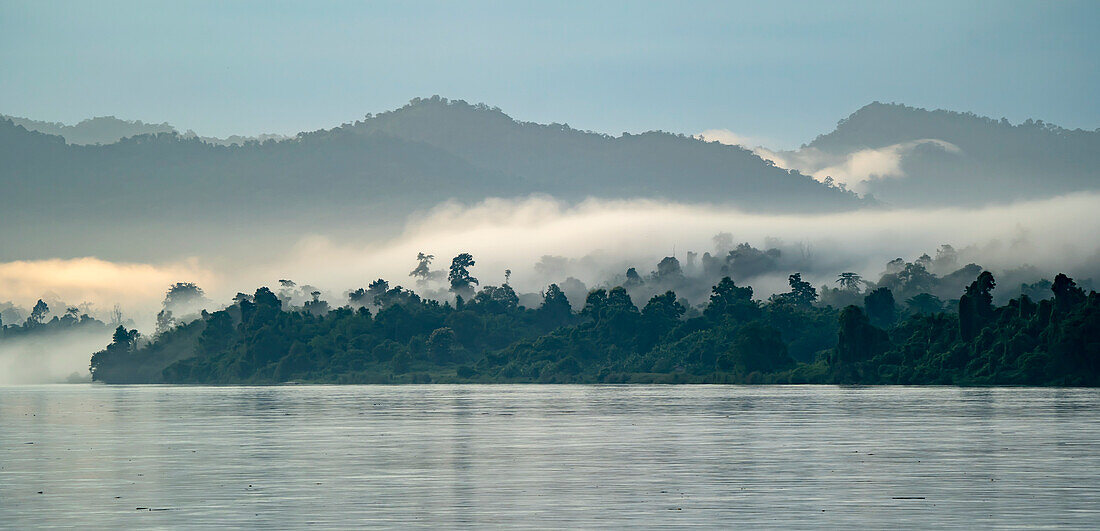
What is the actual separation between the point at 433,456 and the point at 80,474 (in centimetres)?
1750

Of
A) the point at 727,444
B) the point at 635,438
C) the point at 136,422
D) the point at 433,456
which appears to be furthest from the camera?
the point at 136,422

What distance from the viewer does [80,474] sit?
62188 mm

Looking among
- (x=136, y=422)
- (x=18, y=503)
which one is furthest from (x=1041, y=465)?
(x=136, y=422)

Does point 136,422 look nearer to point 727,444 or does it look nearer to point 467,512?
point 727,444

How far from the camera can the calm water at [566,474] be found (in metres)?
44.3

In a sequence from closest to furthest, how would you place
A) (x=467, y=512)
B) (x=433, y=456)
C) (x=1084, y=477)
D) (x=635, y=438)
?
(x=467, y=512) → (x=1084, y=477) → (x=433, y=456) → (x=635, y=438)

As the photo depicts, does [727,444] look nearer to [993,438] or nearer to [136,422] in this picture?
[993,438]

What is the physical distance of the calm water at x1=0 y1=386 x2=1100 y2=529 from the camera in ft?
145

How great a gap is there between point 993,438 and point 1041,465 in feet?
69.7

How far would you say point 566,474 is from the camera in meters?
59.3

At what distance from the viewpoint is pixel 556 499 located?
161 ft

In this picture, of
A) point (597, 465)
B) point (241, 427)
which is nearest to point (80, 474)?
point (597, 465)

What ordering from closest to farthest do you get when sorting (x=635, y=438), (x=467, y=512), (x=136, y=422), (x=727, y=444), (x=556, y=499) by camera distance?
(x=467, y=512), (x=556, y=499), (x=727, y=444), (x=635, y=438), (x=136, y=422)

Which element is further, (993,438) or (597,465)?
(993,438)
